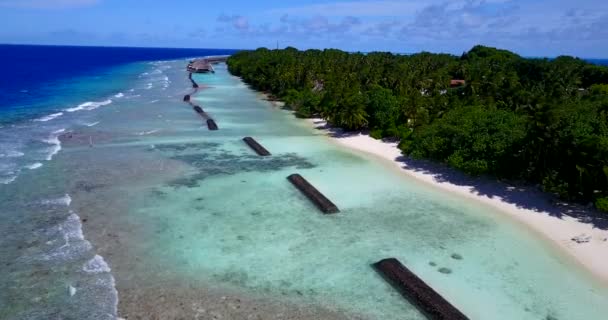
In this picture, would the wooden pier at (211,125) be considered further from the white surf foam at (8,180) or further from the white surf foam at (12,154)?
the white surf foam at (8,180)

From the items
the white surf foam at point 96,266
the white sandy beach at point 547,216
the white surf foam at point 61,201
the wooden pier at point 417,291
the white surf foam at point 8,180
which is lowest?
the white surf foam at point 8,180

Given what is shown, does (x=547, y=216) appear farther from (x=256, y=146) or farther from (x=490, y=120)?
(x=256, y=146)

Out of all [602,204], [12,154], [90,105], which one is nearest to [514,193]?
[602,204]

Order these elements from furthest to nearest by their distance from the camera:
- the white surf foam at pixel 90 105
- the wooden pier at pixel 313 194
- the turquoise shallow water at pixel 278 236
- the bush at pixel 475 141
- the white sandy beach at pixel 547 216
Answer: the white surf foam at pixel 90 105, the bush at pixel 475 141, the wooden pier at pixel 313 194, the white sandy beach at pixel 547 216, the turquoise shallow water at pixel 278 236

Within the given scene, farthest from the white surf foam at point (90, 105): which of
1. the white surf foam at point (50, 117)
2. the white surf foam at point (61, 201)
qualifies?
the white surf foam at point (61, 201)

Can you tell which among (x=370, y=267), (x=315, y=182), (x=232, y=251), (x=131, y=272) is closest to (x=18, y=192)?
(x=131, y=272)

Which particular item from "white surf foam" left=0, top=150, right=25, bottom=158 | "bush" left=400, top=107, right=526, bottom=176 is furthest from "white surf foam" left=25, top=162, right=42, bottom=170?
"bush" left=400, top=107, right=526, bottom=176
